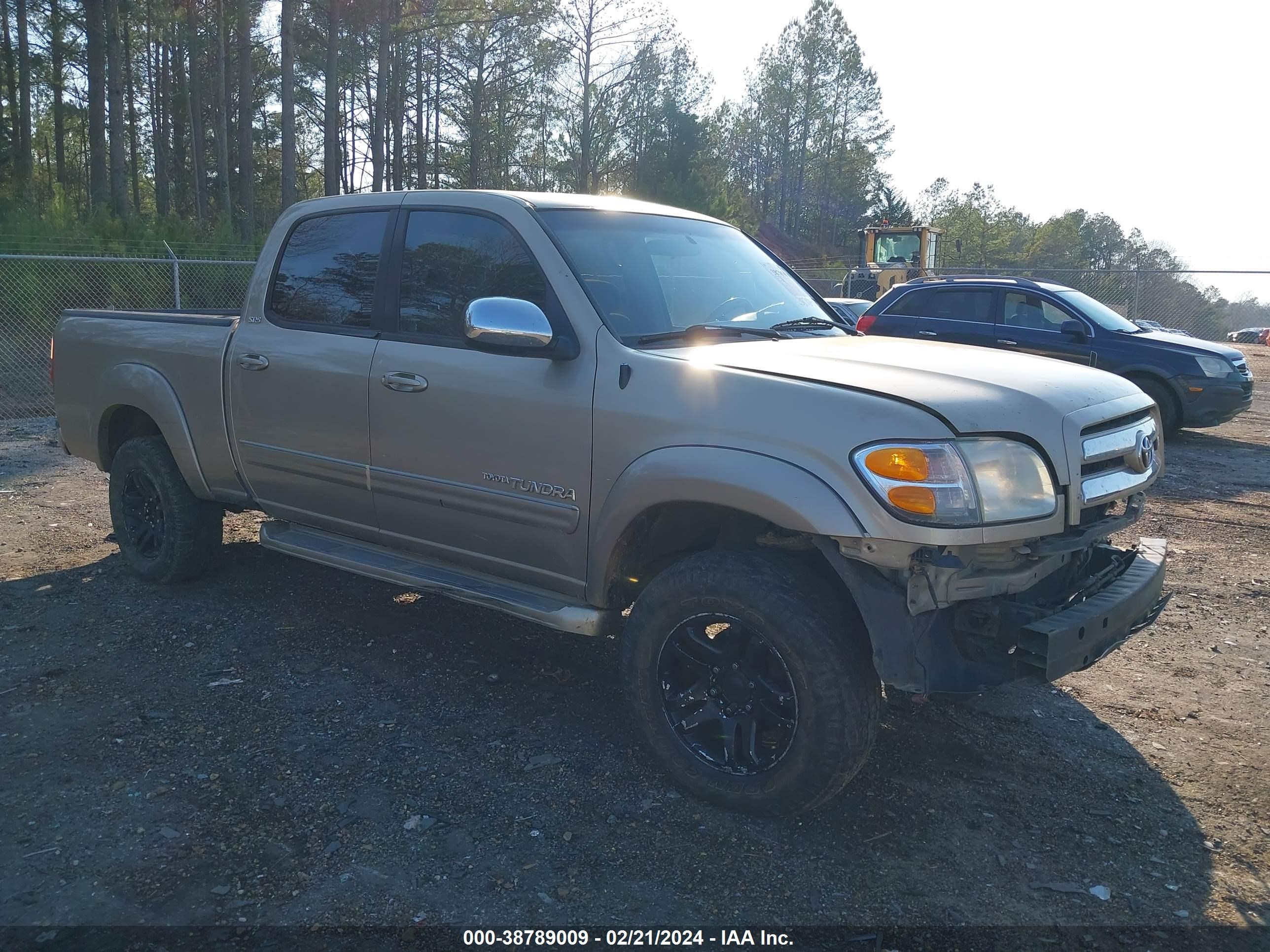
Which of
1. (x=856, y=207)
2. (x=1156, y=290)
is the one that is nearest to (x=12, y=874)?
(x=1156, y=290)

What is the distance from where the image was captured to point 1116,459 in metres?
3.34

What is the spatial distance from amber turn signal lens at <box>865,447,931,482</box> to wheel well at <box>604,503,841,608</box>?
46cm

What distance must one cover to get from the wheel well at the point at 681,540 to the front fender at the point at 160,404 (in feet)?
9.12

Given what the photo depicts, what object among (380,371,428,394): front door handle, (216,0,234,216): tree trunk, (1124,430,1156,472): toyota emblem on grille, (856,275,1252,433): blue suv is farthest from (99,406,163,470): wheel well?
(216,0,234,216): tree trunk

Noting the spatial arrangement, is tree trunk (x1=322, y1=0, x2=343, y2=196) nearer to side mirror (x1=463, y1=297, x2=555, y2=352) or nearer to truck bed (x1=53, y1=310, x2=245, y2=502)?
truck bed (x1=53, y1=310, x2=245, y2=502)

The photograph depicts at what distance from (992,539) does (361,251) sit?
3166 mm

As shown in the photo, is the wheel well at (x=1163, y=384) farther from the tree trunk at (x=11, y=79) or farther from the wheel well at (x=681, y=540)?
the tree trunk at (x=11, y=79)

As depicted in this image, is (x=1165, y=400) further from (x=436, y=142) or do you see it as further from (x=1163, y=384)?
(x=436, y=142)

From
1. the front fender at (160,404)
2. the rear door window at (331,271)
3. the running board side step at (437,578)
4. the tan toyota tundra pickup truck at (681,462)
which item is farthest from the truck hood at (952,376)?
the front fender at (160,404)

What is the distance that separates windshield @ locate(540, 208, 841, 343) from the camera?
381cm

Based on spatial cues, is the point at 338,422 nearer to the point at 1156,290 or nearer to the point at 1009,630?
the point at 1009,630

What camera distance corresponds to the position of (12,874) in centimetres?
296

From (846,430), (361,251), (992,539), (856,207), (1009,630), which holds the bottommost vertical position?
(1009,630)

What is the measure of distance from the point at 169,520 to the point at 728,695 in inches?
144
